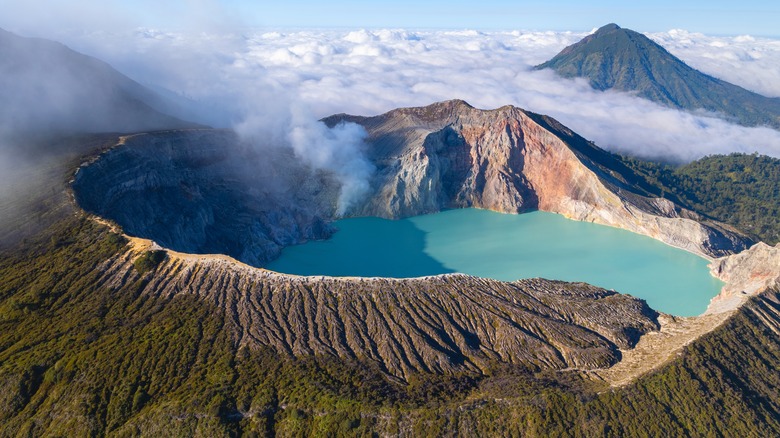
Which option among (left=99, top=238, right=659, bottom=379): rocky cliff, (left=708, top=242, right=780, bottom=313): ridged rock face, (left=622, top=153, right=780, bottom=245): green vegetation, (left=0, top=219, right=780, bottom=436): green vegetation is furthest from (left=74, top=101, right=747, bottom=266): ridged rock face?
(left=0, top=219, right=780, bottom=436): green vegetation

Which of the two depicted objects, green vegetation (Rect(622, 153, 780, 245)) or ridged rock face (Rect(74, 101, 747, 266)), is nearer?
ridged rock face (Rect(74, 101, 747, 266))

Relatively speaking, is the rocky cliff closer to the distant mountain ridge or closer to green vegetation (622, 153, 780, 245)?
the distant mountain ridge

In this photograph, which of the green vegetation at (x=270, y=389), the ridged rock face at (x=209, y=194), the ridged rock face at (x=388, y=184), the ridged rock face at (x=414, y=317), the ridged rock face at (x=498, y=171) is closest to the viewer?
the green vegetation at (x=270, y=389)

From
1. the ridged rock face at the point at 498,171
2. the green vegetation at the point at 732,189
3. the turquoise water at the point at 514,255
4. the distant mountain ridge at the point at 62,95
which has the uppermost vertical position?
the distant mountain ridge at the point at 62,95

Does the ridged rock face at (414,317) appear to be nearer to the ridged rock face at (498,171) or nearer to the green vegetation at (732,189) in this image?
the ridged rock face at (498,171)

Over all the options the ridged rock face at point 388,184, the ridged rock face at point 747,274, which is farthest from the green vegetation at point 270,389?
the ridged rock face at point 388,184

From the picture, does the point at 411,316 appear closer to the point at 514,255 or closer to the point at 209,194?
the point at 514,255
